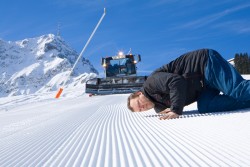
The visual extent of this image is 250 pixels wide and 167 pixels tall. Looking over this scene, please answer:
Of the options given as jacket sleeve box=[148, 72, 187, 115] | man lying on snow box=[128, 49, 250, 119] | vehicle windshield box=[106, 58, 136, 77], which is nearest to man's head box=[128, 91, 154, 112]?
man lying on snow box=[128, 49, 250, 119]

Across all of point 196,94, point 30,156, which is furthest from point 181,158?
Answer: point 196,94

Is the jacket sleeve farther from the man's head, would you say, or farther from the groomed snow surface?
the groomed snow surface

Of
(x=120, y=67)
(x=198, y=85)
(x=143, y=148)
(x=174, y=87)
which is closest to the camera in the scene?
(x=143, y=148)

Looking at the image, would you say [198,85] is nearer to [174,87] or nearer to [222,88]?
[222,88]

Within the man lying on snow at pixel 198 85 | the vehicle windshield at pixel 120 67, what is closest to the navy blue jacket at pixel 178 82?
the man lying on snow at pixel 198 85

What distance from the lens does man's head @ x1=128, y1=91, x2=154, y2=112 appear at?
3.84 m

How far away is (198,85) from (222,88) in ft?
0.85

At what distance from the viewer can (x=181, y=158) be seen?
5.36 feet

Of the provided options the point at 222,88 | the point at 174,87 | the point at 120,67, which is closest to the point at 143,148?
the point at 174,87

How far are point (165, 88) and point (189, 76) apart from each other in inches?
11.5

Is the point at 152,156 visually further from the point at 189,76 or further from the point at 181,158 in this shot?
the point at 189,76

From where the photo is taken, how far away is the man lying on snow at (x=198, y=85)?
3395mm

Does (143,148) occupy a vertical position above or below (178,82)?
below

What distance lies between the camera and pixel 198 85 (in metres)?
3.62
